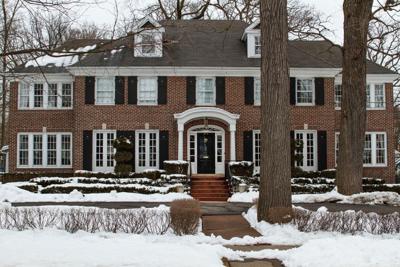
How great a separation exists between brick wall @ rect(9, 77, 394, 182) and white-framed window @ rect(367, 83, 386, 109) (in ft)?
8.77

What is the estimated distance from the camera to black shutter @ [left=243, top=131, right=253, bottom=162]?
2673 cm

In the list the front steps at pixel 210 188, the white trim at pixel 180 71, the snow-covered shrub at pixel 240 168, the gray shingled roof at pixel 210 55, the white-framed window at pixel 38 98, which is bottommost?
the front steps at pixel 210 188

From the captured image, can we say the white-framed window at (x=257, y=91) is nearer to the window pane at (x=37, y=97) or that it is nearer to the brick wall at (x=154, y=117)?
the brick wall at (x=154, y=117)

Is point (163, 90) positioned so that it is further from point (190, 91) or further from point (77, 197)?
point (77, 197)

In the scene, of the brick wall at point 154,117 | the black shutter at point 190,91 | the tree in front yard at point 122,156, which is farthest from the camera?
the black shutter at point 190,91

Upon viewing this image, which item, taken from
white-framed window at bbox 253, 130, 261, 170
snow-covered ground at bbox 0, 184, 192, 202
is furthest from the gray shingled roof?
snow-covered ground at bbox 0, 184, 192, 202

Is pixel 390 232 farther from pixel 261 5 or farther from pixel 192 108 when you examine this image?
pixel 192 108

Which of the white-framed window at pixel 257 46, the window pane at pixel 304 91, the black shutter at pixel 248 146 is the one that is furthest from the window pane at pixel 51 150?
the window pane at pixel 304 91

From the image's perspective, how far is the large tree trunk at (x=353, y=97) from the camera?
1845cm

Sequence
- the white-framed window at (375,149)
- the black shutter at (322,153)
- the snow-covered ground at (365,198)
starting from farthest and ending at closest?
the white-framed window at (375,149) → the black shutter at (322,153) → the snow-covered ground at (365,198)

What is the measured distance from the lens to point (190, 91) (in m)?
26.9

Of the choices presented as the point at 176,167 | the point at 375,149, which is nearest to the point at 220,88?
the point at 176,167

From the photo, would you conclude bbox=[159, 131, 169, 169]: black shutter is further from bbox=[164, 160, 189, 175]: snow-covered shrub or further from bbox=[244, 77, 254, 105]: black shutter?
bbox=[244, 77, 254, 105]: black shutter

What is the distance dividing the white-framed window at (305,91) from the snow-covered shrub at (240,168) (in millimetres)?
4846
